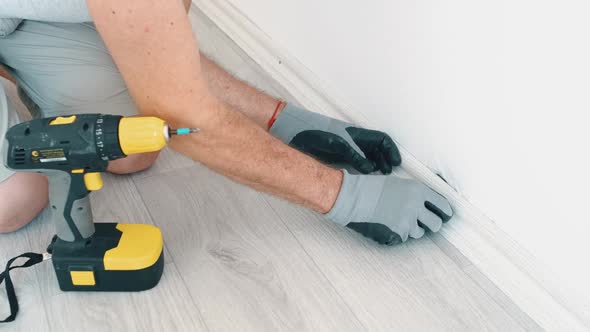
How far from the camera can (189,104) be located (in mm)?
978

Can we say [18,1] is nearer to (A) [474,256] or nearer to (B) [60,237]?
(B) [60,237]

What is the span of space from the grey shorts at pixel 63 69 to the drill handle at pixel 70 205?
0.28 m

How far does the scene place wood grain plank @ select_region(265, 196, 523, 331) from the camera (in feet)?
3.56

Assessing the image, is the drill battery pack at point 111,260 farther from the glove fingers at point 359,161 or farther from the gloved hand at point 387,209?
the glove fingers at point 359,161

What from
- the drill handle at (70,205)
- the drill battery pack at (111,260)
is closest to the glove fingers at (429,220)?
the drill battery pack at (111,260)

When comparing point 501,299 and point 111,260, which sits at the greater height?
point 501,299

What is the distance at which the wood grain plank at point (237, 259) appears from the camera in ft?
3.55

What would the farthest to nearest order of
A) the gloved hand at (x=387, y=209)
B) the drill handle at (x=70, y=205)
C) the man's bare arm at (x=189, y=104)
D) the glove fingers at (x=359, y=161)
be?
the glove fingers at (x=359, y=161), the gloved hand at (x=387, y=209), the drill handle at (x=70, y=205), the man's bare arm at (x=189, y=104)

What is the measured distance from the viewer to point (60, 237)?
3.54 feet

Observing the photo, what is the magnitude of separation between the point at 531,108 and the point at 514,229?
0.26 meters

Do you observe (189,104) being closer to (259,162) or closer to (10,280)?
(259,162)

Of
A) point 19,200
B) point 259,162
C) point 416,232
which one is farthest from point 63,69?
point 416,232

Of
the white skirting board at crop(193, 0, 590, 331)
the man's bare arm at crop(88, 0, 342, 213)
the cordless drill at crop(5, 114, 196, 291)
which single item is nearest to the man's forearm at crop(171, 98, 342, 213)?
the man's bare arm at crop(88, 0, 342, 213)

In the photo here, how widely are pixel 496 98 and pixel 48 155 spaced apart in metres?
0.80
